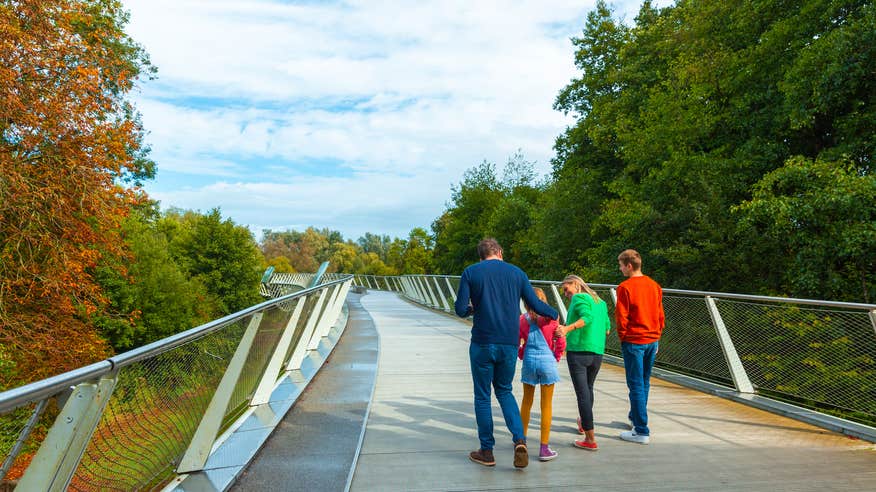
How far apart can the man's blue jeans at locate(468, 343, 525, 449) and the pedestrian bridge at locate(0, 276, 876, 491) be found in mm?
247

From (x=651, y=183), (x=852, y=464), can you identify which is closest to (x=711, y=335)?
(x=852, y=464)

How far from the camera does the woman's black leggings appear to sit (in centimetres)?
493

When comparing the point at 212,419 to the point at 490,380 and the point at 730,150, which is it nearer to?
the point at 490,380

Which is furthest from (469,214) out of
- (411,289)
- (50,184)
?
(50,184)

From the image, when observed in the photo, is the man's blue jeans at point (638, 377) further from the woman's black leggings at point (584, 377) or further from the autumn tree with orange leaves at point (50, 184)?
the autumn tree with orange leaves at point (50, 184)

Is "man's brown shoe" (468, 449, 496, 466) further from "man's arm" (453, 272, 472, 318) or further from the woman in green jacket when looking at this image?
"man's arm" (453, 272, 472, 318)

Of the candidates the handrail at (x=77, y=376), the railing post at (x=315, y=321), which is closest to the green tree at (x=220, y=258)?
the railing post at (x=315, y=321)

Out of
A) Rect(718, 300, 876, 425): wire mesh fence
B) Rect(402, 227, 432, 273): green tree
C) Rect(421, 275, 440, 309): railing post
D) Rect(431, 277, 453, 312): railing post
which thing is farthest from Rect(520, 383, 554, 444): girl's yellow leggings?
Rect(402, 227, 432, 273): green tree

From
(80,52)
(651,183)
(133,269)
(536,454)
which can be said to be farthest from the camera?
(133,269)

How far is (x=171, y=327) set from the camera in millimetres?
35281

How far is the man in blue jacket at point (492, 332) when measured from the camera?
14.9 feet

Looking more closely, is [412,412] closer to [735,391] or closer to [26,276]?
[735,391]

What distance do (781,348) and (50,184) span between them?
15.7m

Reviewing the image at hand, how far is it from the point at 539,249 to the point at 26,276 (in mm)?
21917
